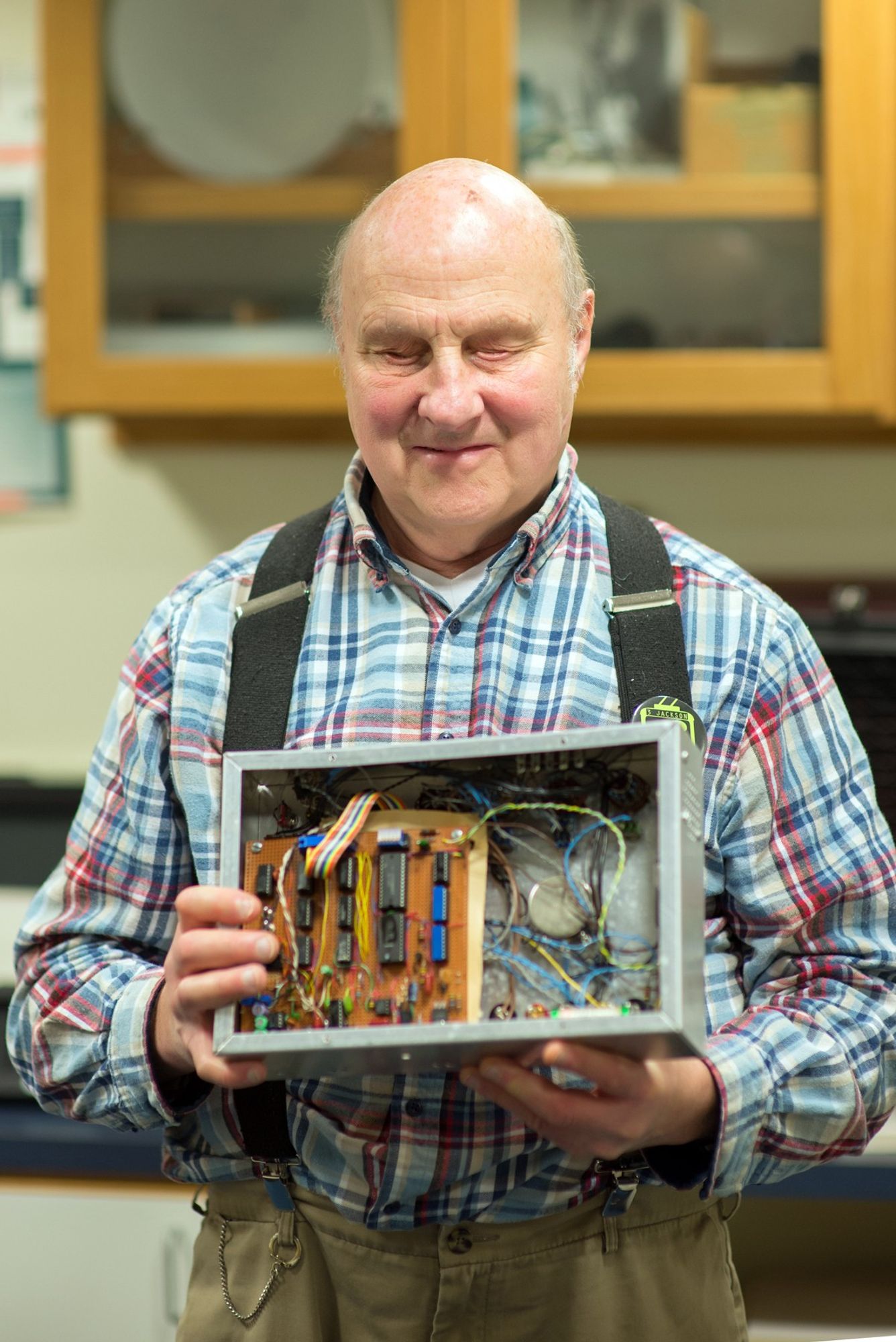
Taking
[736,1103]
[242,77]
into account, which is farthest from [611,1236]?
[242,77]

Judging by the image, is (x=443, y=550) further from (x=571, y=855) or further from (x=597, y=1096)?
(x=597, y=1096)

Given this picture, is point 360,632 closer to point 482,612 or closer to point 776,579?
point 482,612

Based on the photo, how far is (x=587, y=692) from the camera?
0.93m

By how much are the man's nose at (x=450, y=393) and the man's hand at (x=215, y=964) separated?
1.06 feet

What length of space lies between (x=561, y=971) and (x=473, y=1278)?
26 centimetres

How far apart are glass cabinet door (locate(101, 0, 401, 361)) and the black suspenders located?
948 millimetres

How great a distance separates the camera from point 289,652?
98 cm

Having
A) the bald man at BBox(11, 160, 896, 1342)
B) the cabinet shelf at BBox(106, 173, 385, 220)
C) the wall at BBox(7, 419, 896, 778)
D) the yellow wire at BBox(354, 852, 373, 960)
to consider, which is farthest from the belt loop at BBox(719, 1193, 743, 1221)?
the cabinet shelf at BBox(106, 173, 385, 220)

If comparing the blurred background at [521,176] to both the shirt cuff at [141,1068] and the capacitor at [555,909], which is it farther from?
the capacitor at [555,909]

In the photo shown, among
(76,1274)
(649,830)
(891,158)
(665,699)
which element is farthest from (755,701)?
(891,158)

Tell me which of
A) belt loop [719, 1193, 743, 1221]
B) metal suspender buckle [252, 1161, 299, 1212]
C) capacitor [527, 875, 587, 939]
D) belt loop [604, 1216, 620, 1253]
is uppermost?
capacitor [527, 875, 587, 939]

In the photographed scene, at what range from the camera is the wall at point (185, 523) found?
2.09m

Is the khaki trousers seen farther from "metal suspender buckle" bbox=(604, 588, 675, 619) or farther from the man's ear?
the man's ear

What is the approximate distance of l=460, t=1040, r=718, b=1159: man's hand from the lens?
0.75 m
